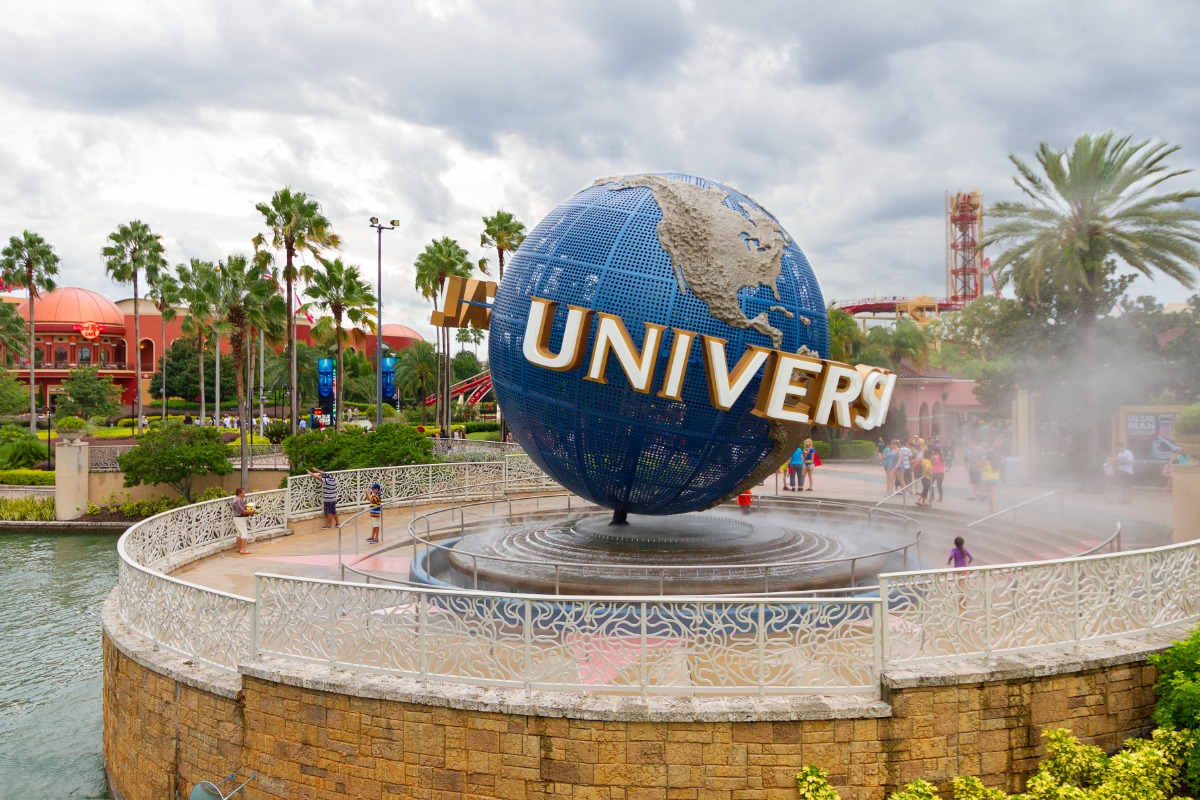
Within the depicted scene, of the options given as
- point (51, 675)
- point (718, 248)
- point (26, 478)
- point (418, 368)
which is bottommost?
point (51, 675)

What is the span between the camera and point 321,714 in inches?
295

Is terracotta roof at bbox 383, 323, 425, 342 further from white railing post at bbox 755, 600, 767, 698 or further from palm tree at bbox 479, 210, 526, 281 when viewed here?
white railing post at bbox 755, 600, 767, 698

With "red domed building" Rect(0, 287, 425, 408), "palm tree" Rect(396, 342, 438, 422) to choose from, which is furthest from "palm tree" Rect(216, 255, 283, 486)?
"red domed building" Rect(0, 287, 425, 408)

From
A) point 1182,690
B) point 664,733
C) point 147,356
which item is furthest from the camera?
point 147,356

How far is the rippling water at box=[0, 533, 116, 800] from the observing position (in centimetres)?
1011

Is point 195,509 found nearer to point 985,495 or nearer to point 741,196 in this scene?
point 741,196

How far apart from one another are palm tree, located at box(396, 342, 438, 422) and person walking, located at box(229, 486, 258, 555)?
45144 mm

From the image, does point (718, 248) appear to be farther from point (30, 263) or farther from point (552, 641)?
point (30, 263)

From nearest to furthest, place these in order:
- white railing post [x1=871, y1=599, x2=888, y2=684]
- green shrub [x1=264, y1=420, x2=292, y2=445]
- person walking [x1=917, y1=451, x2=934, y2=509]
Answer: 1. white railing post [x1=871, y1=599, x2=888, y2=684]
2. person walking [x1=917, y1=451, x2=934, y2=509]
3. green shrub [x1=264, y1=420, x2=292, y2=445]

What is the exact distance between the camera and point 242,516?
15289mm

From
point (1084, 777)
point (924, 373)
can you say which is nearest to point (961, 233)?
point (924, 373)

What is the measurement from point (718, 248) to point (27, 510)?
26.5 meters

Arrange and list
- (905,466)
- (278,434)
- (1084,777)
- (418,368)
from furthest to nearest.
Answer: (418,368), (278,434), (905,466), (1084,777)

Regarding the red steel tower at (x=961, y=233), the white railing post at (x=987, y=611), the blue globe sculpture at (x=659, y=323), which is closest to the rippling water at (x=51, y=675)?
the blue globe sculpture at (x=659, y=323)
